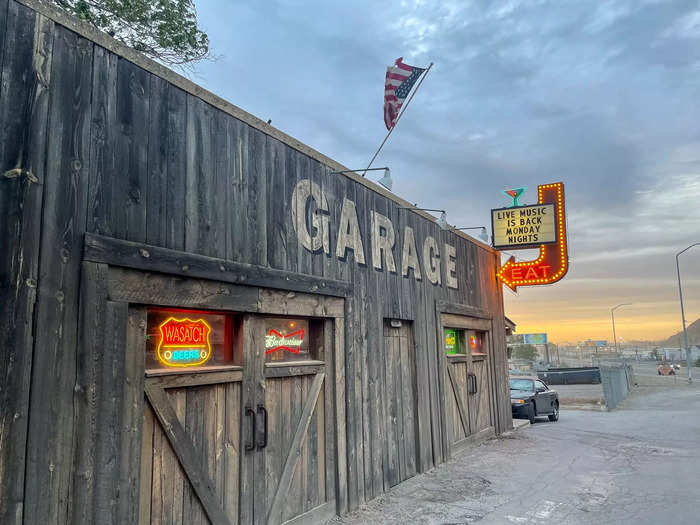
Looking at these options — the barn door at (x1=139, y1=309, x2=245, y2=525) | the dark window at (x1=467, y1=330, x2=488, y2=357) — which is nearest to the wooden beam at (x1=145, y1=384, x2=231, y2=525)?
the barn door at (x1=139, y1=309, x2=245, y2=525)

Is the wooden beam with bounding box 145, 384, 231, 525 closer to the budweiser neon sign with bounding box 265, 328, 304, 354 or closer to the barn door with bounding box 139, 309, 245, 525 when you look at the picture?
the barn door with bounding box 139, 309, 245, 525

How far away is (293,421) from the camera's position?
246 inches

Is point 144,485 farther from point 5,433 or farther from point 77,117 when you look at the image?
point 77,117

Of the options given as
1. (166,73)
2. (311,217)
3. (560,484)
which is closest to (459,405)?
(560,484)

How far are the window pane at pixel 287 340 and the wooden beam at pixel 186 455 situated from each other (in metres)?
1.45

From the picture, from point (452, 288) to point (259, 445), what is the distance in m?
6.98

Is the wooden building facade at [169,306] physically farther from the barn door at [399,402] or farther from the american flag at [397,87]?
the american flag at [397,87]

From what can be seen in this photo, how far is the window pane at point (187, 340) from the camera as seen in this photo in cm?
479

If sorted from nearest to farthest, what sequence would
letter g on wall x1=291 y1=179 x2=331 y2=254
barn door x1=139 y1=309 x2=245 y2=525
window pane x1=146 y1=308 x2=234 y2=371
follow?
barn door x1=139 y1=309 x2=245 y2=525, window pane x1=146 y1=308 x2=234 y2=371, letter g on wall x1=291 y1=179 x2=331 y2=254

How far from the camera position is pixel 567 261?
1520 cm

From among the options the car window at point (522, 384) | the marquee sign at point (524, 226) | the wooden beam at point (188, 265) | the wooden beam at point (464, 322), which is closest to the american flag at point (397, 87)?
the wooden beam at point (188, 265)

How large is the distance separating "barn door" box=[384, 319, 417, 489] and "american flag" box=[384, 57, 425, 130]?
10.7 feet

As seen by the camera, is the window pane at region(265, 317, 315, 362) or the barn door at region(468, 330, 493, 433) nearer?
the window pane at region(265, 317, 315, 362)

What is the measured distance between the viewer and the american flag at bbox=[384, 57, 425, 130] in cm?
774
